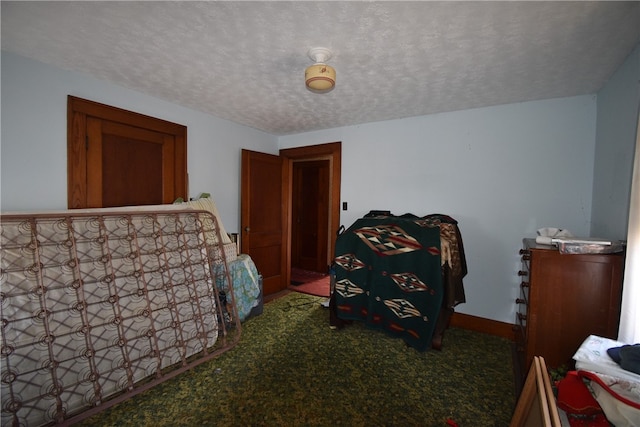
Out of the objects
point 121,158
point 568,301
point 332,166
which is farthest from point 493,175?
point 121,158

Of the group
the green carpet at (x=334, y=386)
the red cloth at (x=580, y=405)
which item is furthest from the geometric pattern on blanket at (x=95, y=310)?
the red cloth at (x=580, y=405)

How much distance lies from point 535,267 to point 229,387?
2.20 metres

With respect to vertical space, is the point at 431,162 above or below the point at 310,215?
above

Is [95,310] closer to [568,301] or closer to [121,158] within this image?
[121,158]

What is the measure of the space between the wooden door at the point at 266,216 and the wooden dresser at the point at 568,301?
2891 mm

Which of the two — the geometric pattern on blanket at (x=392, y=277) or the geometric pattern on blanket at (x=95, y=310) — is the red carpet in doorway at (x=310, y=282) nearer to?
the geometric pattern on blanket at (x=392, y=277)

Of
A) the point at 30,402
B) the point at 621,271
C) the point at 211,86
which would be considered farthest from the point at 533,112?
the point at 30,402

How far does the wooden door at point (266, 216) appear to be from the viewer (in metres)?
3.41

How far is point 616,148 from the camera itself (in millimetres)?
1850

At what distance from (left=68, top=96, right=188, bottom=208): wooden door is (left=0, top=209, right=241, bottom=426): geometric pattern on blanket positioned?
0.58 metres

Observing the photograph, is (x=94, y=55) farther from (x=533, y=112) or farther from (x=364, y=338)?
(x=533, y=112)

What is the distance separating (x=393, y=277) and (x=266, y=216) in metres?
2.03

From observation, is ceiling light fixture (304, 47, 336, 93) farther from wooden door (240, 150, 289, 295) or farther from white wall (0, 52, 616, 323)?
wooden door (240, 150, 289, 295)

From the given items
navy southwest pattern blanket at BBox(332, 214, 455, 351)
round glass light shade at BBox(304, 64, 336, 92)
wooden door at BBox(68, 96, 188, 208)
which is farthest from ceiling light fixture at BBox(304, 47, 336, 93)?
wooden door at BBox(68, 96, 188, 208)
